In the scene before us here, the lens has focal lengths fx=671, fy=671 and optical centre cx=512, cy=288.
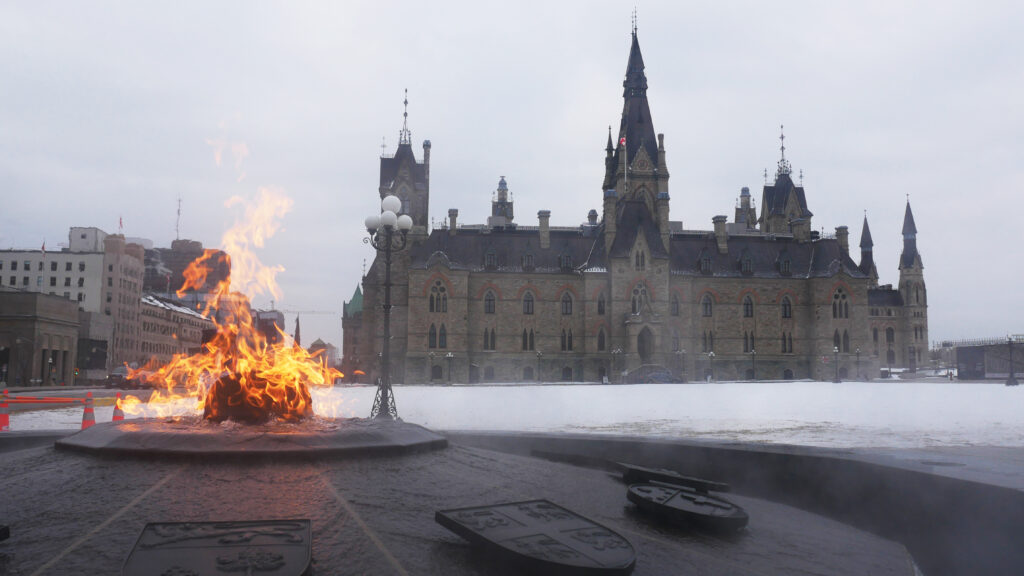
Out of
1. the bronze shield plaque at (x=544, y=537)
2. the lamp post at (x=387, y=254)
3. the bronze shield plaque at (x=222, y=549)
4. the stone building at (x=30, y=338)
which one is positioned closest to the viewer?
the bronze shield plaque at (x=222, y=549)

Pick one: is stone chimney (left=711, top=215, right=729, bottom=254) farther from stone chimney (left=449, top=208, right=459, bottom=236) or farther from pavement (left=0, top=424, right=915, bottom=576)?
pavement (left=0, top=424, right=915, bottom=576)

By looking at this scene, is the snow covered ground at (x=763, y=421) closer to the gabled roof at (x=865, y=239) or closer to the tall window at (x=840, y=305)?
the tall window at (x=840, y=305)

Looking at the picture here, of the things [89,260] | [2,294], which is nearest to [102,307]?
[89,260]

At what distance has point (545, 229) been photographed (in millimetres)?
62875

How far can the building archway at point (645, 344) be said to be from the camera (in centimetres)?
5797

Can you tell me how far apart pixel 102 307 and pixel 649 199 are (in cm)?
6578

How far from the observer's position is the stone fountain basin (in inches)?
221

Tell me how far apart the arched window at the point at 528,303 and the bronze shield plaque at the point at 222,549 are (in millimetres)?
56818

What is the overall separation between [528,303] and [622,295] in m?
8.54

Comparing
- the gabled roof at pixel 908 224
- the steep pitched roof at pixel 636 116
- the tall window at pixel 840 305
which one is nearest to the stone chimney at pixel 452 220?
the steep pitched roof at pixel 636 116

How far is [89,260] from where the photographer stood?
81.5 meters

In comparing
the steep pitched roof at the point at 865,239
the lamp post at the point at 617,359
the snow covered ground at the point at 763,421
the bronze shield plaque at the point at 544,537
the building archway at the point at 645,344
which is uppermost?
the steep pitched roof at the point at 865,239

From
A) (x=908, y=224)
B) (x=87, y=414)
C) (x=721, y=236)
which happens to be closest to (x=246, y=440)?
(x=87, y=414)

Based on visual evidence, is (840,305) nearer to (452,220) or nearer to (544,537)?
(452,220)
